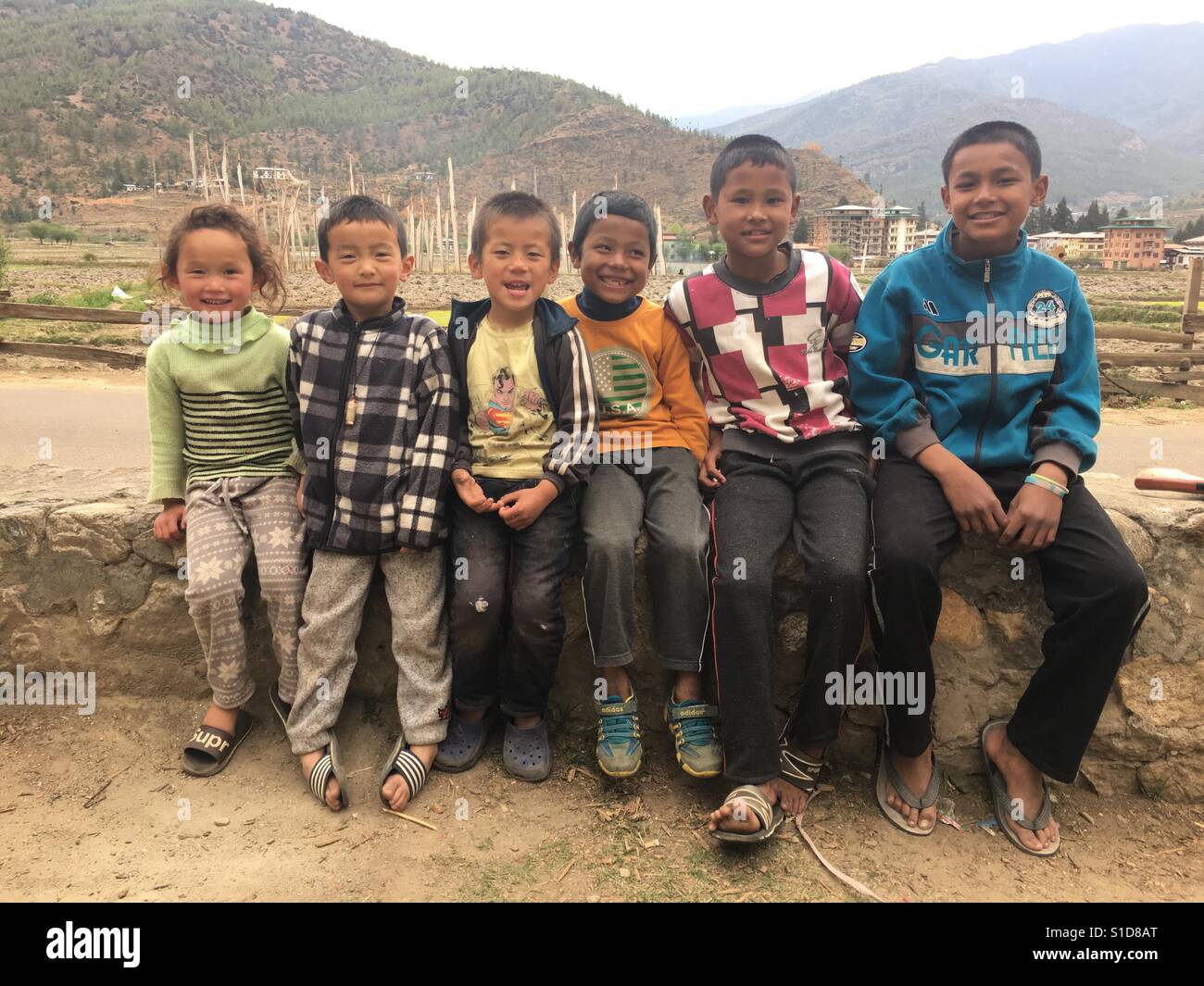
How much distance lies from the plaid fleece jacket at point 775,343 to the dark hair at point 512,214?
509 mm

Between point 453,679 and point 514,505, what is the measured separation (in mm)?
630

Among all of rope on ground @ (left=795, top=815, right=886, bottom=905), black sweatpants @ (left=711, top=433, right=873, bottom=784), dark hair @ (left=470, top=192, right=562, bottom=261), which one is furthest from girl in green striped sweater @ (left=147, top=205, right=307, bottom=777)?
rope on ground @ (left=795, top=815, right=886, bottom=905)

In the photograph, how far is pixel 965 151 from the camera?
271cm

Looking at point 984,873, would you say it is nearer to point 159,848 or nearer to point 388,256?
point 159,848

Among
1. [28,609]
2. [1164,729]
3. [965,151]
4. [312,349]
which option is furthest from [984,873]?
[28,609]

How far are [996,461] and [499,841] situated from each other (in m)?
1.96

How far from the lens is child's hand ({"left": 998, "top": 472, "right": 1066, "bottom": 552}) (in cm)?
237

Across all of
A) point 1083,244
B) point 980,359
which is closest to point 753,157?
point 980,359

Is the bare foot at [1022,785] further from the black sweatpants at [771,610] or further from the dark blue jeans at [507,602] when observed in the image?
the dark blue jeans at [507,602]

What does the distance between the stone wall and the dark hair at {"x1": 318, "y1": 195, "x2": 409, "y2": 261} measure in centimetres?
119

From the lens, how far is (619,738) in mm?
2529

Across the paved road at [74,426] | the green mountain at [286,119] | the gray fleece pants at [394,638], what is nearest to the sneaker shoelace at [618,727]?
the gray fleece pants at [394,638]

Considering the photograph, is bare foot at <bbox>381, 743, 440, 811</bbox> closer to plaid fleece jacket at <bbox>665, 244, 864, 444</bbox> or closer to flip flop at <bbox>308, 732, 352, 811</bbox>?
flip flop at <bbox>308, 732, 352, 811</bbox>

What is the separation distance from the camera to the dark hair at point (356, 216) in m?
2.65
